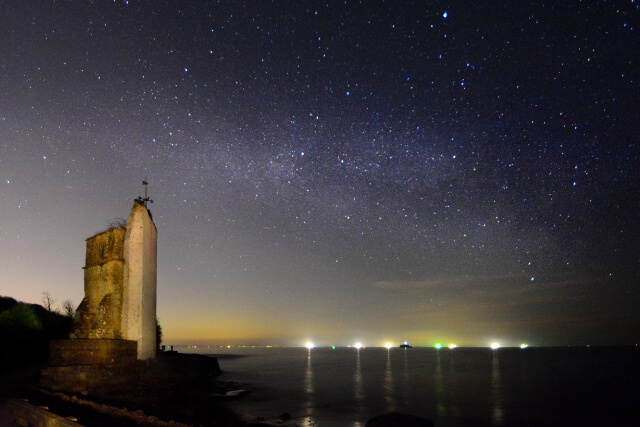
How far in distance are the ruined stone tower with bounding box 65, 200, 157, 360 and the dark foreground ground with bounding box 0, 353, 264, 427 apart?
1.03 metres

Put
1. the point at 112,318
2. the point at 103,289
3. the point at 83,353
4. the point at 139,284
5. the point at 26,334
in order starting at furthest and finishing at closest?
the point at 26,334 < the point at 139,284 < the point at 103,289 < the point at 112,318 < the point at 83,353

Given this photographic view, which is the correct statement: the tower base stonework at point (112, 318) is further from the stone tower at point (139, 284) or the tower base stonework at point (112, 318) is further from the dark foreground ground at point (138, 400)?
the dark foreground ground at point (138, 400)

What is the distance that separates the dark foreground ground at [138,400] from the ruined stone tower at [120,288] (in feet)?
3.36

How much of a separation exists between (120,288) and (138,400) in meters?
3.74

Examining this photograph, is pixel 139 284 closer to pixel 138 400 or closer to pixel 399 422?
pixel 138 400

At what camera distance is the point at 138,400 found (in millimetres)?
14070

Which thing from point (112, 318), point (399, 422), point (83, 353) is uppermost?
point (112, 318)

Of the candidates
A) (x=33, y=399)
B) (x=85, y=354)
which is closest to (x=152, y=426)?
(x=33, y=399)

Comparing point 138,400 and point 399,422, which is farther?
point 138,400

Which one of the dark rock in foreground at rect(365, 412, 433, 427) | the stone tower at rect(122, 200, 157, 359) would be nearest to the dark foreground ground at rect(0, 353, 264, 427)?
the stone tower at rect(122, 200, 157, 359)

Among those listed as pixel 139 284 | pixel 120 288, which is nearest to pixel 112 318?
pixel 120 288

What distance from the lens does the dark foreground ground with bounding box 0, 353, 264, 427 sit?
9488 millimetres

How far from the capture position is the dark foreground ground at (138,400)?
9.49 meters

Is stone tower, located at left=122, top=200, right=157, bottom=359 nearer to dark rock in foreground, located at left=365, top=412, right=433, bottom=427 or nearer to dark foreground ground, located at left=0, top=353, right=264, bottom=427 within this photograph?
dark foreground ground, located at left=0, top=353, right=264, bottom=427
